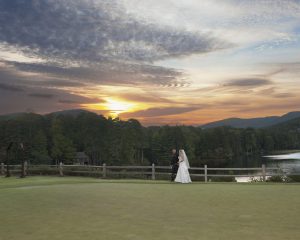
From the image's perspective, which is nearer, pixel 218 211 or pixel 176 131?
pixel 218 211

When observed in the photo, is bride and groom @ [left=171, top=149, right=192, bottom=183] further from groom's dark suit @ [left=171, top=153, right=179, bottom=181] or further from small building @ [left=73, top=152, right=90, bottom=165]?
small building @ [left=73, top=152, right=90, bottom=165]

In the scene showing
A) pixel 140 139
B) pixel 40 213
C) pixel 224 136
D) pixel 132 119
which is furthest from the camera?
pixel 224 136

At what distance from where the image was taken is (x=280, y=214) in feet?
35.6

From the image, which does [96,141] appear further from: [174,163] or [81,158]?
[174,163]

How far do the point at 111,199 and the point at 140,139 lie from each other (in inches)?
4999

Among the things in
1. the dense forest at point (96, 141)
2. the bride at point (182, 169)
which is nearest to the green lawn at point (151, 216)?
the bride at point (182, 169)

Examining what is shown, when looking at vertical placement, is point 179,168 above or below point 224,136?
below

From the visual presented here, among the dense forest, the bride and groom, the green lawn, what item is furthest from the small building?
the green lawn

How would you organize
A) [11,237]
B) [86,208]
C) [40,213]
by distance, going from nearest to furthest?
[11,237]
[40,213]
[86,208]

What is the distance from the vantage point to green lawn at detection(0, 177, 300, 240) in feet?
28.6

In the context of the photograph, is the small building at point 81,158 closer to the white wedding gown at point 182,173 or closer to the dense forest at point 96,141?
the dense forest at point 96,141

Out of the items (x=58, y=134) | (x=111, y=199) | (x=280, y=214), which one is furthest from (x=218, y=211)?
(x=58, y=134)

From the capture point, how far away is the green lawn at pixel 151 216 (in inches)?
344

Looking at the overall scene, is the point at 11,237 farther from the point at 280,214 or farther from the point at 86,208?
the point at 280,214
